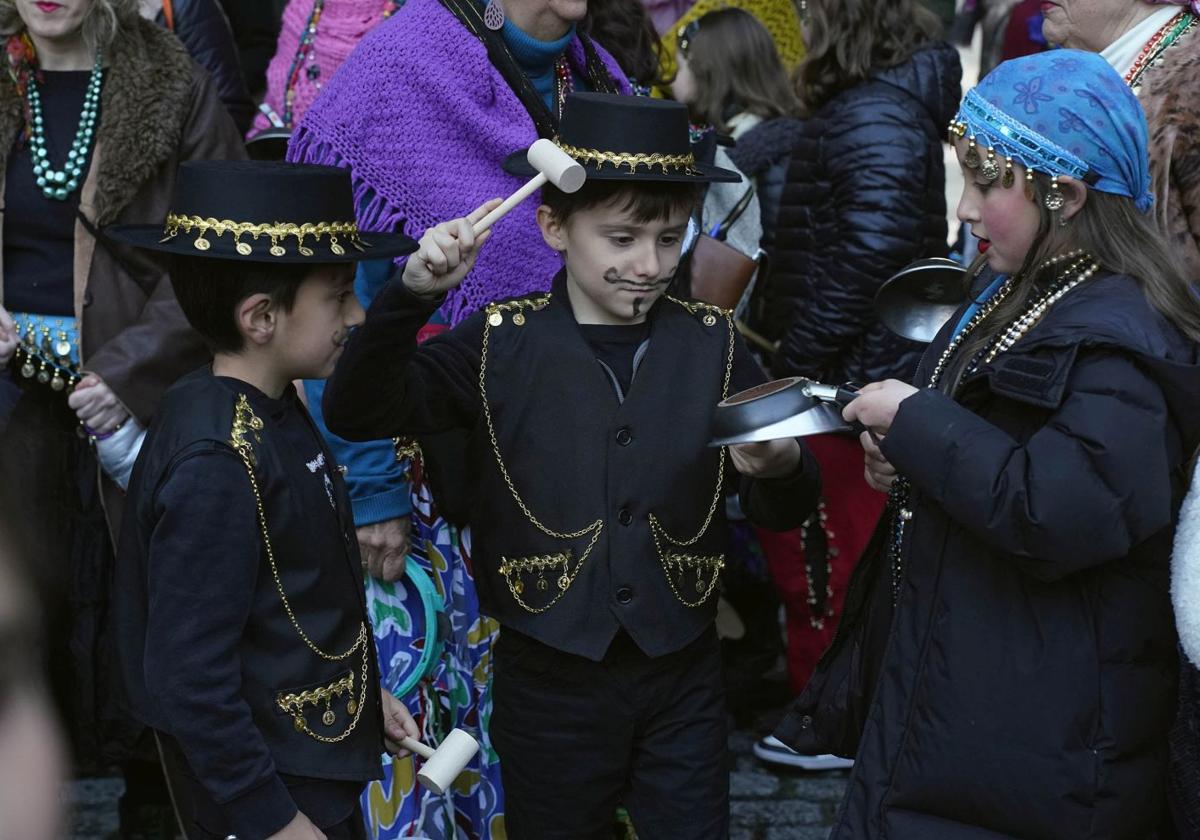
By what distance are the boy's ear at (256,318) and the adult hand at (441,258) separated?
0.76 ft

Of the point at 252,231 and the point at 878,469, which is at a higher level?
the point at 252,231

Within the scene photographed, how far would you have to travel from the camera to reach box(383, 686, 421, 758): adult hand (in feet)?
8.86

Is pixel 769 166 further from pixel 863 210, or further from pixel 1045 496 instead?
pixel 1045 496

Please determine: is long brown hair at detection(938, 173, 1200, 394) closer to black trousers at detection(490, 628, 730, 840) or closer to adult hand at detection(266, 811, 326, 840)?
black trousers at detection(490, 628, 730, 840)

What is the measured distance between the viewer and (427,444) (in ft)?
9.65

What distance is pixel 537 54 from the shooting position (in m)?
3.18

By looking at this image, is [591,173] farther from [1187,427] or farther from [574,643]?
[1187,427]

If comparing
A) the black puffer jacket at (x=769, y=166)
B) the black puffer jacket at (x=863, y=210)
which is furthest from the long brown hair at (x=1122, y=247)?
the black puffer jacket at (x=769, y=166)

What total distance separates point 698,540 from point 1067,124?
39.3 inches

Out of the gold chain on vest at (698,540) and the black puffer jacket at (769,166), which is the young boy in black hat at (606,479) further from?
the black puffer jacket at (769,166)

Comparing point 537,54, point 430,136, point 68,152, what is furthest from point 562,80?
point 68,152

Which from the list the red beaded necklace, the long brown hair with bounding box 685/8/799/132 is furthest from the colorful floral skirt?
the long brown hair with bounding box 685/8/799/132

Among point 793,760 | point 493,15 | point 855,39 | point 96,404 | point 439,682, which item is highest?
point 493,15

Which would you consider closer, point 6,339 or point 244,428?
point 244,428
